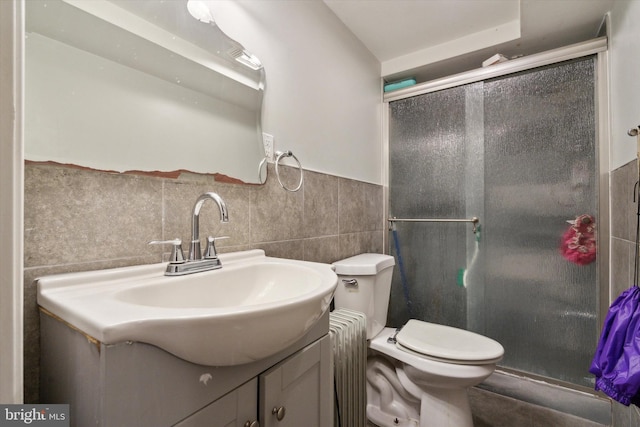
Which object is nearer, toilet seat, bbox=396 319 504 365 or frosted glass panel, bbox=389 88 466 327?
toilet seat, bbox=396 319 504 365

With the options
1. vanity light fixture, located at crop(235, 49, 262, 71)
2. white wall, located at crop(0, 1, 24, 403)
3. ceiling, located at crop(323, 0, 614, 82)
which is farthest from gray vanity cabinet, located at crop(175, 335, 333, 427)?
ceiling, located at crop(323, 0, 614, 82)

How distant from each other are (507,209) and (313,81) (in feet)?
4.46

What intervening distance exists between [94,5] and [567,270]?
2256 mm

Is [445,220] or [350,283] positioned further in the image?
[445,220]

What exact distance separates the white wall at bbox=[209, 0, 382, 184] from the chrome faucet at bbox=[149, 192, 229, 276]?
0.48 m

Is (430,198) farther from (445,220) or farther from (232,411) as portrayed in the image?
(232,411)

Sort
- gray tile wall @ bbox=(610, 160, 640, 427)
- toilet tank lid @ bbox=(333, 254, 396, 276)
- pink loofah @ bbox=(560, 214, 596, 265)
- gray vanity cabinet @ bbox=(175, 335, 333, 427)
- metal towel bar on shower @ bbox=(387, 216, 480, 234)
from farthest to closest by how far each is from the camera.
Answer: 1. metal towel bar on shower @ bbox=(387, 216, 480, 234)
2. pink loofah @ bbox=(560, 214, 596, 265)
3. toilet tank lid @ bbox=(333, 254, 396, 276)
4. gray tile wall @ bbox=(610, 160, 640, 427)
5. gray vanity cabinet @ bbox=(175, 335, 333, 427)

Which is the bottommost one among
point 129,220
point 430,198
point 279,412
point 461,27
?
point 279,412

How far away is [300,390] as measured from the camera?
0.69 m

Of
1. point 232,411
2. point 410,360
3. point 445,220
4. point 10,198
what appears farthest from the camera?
point 445,220

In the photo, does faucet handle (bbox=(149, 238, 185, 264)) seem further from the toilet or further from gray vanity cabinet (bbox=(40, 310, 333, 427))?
the toilet

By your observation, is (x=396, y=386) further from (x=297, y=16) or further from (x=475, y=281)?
(x=297, y=16)

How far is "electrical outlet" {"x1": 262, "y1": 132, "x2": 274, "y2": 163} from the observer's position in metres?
1.12

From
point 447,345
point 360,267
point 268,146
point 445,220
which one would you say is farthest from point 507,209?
Answer: point 268,146
